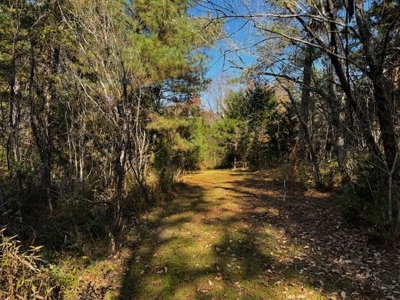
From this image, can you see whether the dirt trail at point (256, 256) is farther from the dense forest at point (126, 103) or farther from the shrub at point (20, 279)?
the shrub at point (20, 279)

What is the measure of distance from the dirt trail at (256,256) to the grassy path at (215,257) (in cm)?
1

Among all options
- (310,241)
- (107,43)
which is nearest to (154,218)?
(310,241)

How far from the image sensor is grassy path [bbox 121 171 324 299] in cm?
336

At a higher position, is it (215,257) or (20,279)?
(20,279)

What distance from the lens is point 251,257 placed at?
13.4 ft

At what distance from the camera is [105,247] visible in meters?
4.27

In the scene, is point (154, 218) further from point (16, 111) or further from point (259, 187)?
point (259, 187)

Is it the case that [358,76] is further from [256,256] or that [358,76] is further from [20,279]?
[20,279]

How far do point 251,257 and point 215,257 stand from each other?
52 cm

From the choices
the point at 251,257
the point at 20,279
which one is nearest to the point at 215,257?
the point at 251,257

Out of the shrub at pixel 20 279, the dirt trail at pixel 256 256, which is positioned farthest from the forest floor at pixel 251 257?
the shrub at pixel 20 279

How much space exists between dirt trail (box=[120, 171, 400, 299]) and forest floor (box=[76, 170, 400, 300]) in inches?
0.4

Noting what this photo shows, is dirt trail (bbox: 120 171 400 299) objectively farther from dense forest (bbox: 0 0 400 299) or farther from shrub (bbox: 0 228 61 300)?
shrub (bbox: 0 228 61 300)

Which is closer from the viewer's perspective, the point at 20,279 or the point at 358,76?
the point at 20,279
